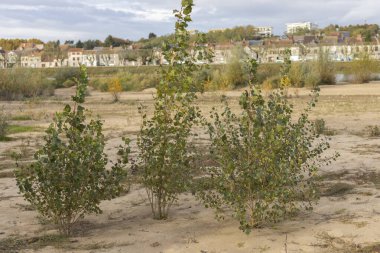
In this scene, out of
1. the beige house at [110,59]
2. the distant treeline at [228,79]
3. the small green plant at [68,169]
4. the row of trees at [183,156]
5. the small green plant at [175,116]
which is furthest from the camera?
the beige house at [110,59]

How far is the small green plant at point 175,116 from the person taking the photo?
6.44 meters

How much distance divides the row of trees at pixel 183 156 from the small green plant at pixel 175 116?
12 millimetres

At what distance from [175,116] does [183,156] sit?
49 centimetres

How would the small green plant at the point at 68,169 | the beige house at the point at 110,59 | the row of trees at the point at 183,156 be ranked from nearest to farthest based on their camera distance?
the row of trees at the point at 183,156 → the small green plant at the point at 68,169 → the beige house at the point at 110,59

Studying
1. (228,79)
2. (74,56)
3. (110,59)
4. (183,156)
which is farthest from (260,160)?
(74,56)

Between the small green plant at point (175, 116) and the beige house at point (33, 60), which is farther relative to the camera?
the beige house at point (33, 60)

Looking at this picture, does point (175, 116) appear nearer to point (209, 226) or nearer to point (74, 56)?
point (209, 226)

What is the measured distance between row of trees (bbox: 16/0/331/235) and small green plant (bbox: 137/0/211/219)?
0.01 meters

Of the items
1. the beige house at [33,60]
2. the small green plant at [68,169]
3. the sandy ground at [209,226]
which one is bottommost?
the sandy ground at [209,226]

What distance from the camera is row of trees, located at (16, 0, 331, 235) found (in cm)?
590

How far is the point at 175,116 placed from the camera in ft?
21.5

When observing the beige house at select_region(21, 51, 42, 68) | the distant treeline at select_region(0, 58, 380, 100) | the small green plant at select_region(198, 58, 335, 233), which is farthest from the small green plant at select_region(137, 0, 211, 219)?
the beige house at select_region(21, 51, 42, 68)

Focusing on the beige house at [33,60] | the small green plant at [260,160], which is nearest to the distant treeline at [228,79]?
the small green plant at [260,160]

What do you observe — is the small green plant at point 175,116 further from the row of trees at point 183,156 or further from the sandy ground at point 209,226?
the sandy ground at point 209,226
